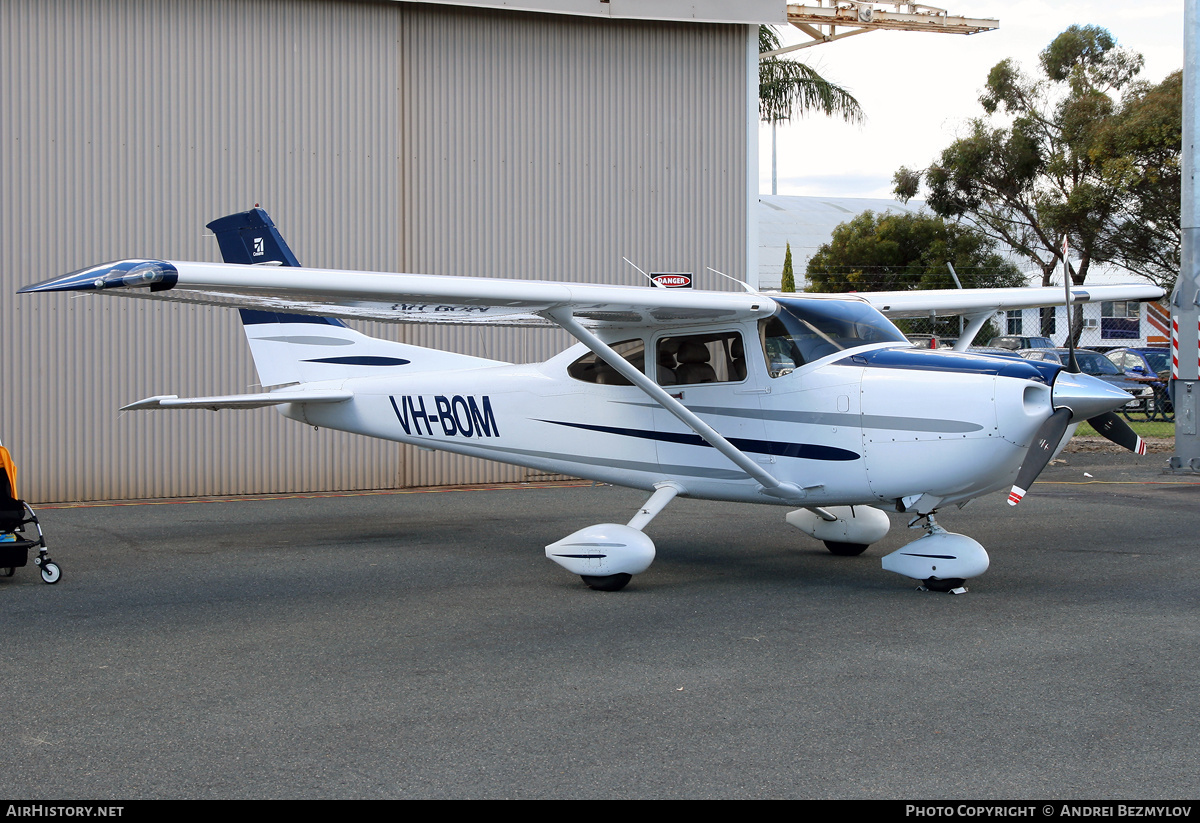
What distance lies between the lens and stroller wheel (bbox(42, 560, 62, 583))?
24.3 ft

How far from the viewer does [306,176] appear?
13305 millimetres

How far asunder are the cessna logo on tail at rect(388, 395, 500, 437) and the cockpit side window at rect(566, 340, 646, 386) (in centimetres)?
84

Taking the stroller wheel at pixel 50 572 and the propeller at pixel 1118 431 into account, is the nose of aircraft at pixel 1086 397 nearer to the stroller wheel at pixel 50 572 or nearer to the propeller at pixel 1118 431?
the propeller at pixel 1118 431

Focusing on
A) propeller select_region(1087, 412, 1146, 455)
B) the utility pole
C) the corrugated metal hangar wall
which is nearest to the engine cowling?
propeller select_region(1087, 412, 1146, 455)

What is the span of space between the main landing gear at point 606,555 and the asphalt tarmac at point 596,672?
15cm

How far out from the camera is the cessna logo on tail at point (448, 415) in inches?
356

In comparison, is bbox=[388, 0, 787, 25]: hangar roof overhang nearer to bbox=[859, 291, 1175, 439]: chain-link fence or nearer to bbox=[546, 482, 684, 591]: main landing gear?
bbox=[859, 291, 1175, 439]: chain-link fence

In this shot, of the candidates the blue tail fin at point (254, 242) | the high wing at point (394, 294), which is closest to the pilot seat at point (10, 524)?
the high wing at point (394, 294)

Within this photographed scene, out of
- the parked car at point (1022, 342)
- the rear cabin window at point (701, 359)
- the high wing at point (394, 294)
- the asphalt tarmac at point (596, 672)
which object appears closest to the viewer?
the asphalt tarmac at point (596, 672)

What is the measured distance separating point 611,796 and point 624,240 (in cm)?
1158

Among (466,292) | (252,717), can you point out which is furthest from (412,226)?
(252,717)

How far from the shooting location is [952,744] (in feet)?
13.5

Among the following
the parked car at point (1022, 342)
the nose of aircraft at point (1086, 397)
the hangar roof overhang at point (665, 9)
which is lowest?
the parked car at point (1022, 342)
